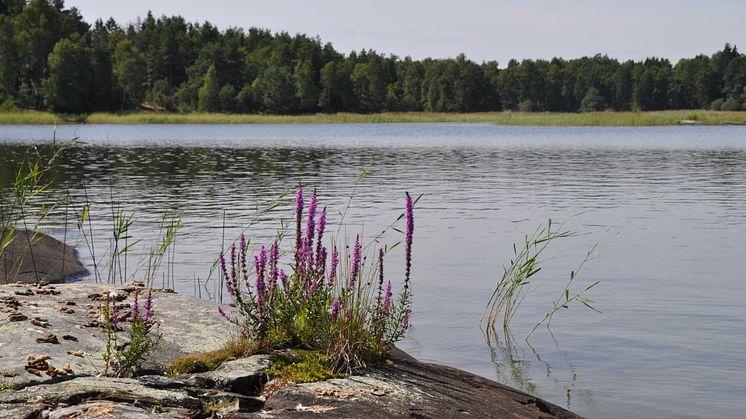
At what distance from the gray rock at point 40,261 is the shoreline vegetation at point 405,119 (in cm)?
8321

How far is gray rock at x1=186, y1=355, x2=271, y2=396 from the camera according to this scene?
6781 millimetres

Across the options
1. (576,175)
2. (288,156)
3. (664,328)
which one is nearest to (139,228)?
(664,328)

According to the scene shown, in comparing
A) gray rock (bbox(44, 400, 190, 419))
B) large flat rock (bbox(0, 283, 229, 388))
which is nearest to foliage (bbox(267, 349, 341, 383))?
gray rock (bbox(44, 400, 190, 419))

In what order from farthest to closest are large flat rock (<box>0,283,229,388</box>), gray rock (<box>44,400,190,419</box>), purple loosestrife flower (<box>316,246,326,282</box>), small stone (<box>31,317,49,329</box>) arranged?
small stone (<box>31,317,49,329</box>), purple loosestrife flower (<box>316,246,326,282</box>), large flat rock (<box>0,283,229,388</box>), gray rock (<box>44,400,190,419</box>)

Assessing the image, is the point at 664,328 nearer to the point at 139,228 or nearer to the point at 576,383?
the point at 576,383

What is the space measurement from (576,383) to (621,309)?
418 cm

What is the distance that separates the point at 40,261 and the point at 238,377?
1042cm

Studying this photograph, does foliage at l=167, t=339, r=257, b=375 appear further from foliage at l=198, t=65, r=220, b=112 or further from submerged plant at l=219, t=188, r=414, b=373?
foliage at l=198, t=65, r=220, b=112

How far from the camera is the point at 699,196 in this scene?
1190 inches

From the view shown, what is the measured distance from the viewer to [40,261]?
15.9 meters

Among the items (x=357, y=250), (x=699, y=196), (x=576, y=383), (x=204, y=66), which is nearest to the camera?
(x=357, y=250)

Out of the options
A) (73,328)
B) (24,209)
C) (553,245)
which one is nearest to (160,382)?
(73,328)

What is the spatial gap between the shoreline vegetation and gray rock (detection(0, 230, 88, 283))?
83.2 metres

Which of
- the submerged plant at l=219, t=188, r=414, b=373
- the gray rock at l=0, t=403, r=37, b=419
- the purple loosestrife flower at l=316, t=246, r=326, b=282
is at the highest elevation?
the purple loosestrife flower at l=316, t=246, r=326, b=282
